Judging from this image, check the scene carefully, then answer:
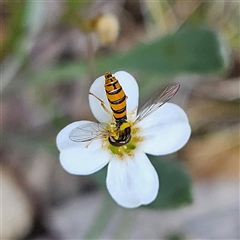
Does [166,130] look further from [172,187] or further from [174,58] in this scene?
[174,58]

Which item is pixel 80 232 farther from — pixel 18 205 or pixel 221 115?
pixel 221 115

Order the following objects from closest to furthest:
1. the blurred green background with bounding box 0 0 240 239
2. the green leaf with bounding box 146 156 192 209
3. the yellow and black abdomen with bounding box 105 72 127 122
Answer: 1. the yellow and black abdomen with bounding box 105 72 127 122
2. the green leaf with bounding box 146 156 192 209
3. the blurred green background with bounding box 0 0 240 239

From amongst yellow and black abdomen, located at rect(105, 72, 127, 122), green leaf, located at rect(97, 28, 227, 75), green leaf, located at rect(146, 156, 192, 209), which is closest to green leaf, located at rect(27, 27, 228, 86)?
green leaf, located at rect(97, 28, 227, 75)

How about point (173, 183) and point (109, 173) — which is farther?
point (173, 183)

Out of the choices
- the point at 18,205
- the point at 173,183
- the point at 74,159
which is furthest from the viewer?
the point at 18,205

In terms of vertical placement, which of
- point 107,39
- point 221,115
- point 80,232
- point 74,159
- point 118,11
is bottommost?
point 80,232

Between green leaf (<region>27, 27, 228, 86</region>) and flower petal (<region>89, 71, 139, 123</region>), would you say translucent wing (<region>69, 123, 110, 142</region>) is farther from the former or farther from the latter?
green leaf (<region>27, 27, 228, 86</region>)

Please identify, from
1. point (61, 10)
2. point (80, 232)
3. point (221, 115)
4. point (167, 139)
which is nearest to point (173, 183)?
point (167, 139)
